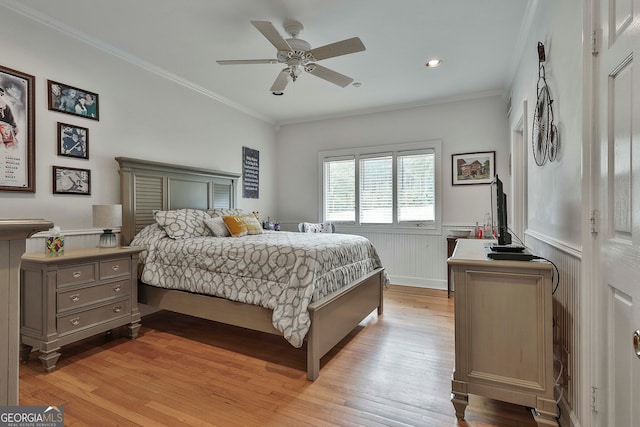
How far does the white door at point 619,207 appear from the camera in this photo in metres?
0.97

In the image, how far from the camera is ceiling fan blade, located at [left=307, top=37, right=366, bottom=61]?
231cm

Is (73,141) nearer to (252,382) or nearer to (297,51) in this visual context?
(297,51)

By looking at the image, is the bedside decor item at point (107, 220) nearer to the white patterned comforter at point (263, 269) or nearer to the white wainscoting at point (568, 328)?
the white patterned comforter at point (263, 269)

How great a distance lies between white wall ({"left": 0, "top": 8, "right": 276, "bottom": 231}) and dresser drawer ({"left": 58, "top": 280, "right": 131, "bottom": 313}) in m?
0.67

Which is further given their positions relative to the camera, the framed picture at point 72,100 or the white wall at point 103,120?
the framed picture at point 72,100

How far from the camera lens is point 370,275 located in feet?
10.6

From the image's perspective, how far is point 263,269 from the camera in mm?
2514

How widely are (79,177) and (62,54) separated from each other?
109cm

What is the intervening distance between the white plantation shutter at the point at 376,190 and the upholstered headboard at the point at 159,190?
2179 mm

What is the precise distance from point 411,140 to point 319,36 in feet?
7.91

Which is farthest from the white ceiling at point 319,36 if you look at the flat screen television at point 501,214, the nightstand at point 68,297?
the nightstand at point 68,297

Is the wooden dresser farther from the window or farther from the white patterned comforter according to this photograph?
the window

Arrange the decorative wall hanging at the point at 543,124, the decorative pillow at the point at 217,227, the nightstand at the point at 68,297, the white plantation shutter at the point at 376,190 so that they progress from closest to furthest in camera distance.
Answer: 1. the decorative wall hanging at the point at 543,124
2. the nightstand at the point at 68,297
3. the decorative pillow at the point at 217,227
4. the white plantation shutter at the point at 376,190

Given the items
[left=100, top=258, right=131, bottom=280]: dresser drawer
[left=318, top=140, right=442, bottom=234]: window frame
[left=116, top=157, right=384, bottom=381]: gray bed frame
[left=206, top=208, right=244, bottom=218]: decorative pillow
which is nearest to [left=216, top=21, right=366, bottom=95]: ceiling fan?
[left=116, top=157, right=384, bottom=381]: gray bed frame
